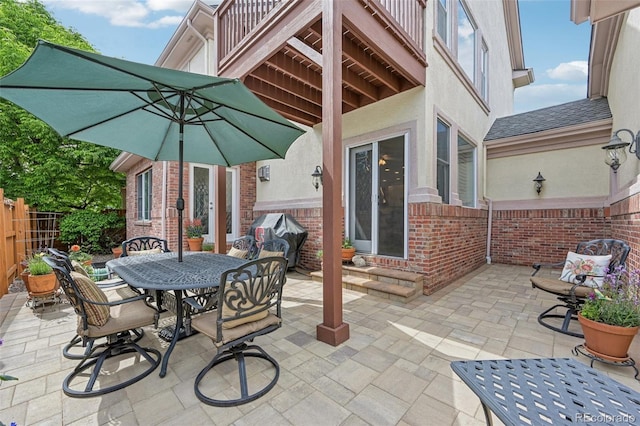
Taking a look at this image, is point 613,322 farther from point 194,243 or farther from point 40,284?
point 194,243

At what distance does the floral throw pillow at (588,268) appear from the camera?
299 centimetres

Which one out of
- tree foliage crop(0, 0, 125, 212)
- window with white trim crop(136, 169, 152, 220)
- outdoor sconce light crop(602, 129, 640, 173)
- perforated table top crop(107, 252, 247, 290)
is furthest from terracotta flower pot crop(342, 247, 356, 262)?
tree foliage crop(0, 0, 125, 212)

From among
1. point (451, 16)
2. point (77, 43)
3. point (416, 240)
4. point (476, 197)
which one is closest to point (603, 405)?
point (416, 240)

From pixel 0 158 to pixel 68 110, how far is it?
9037 millimetres

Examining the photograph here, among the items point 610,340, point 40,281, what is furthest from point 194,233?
point 610,340

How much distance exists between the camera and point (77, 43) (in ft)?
31.2

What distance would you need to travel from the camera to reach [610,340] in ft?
7.25

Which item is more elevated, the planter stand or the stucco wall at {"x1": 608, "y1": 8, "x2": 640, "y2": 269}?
the stucco wall at {"x1": 608, "y1": 8, "x2": 640, "y2": 269}

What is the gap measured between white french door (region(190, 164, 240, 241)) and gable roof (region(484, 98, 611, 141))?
6.93 meters

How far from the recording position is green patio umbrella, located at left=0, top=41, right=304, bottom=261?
197 centimetres

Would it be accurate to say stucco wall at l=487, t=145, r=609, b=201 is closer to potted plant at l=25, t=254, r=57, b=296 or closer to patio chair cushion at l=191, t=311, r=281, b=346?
patio chair cushion at l=191, t=311, r=281, b=346

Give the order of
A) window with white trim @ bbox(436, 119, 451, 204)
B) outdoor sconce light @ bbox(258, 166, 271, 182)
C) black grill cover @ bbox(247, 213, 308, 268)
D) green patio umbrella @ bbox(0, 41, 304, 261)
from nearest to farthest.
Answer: green patio umbrella @ bbox(0, 41, 304, 261)
window with white trim @ bbox(436, 119, 451, 204)
black grill cover @ bbox(247, 213, 308, 268)
outdoor sconce light @ bbox(258, 166, 271, 182)

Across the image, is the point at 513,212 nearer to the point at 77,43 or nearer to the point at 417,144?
the point at 417,144

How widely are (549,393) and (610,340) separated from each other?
1.81m
